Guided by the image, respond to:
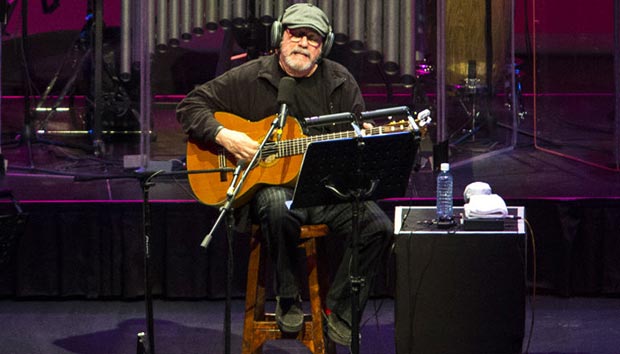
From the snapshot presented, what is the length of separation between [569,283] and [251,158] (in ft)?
8.41

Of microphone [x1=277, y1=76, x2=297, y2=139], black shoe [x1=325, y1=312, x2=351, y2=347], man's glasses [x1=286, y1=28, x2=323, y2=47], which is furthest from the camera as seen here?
man's glasses [x1=286, y1=28, x2=323, y2=47]

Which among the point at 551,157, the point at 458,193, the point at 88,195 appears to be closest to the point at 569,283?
the point at 458,193

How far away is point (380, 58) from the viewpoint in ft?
24.0

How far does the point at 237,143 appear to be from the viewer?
17.3 feet

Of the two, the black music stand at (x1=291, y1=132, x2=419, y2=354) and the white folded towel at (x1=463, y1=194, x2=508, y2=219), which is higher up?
the black music stand at (x1=291, y1=132, x2=419, y2=354)

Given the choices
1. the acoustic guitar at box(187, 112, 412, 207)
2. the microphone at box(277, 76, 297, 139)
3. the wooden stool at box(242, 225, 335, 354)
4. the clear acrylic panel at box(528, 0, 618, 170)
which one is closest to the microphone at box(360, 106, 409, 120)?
the acoustic guitar at box(187, 112, 412, 207)

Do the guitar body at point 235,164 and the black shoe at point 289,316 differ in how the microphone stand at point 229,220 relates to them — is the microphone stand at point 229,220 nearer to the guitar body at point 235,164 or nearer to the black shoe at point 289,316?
the guitar body at point 235,164

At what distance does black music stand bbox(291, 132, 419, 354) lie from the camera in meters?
4.61

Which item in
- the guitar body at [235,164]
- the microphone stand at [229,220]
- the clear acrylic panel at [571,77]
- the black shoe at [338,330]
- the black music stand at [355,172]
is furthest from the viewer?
the clear acrylic panel at [571,77]

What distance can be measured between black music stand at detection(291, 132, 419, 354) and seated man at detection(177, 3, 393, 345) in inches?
18.1

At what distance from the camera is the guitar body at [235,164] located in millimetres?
5383

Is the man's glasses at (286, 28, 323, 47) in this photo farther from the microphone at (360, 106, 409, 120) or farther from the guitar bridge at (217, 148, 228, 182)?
the microphone at (360, 106, 409, 120)

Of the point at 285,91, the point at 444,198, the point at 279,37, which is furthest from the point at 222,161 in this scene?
the point at 444,198

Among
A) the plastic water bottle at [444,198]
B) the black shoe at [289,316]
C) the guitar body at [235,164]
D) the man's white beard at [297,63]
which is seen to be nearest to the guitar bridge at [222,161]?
the guitar body at [235,164]
